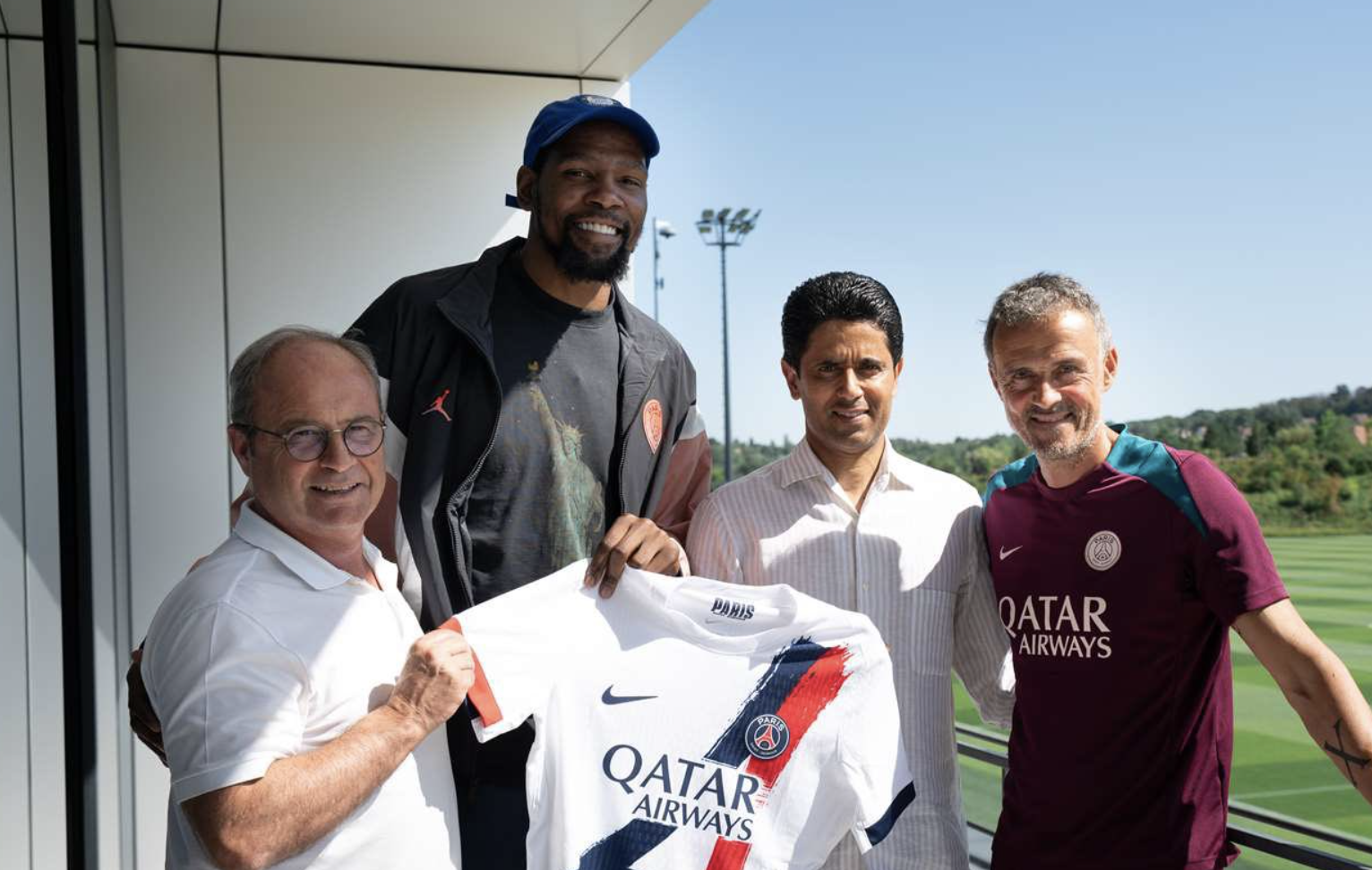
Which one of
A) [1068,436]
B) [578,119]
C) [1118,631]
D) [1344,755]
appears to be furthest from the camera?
[578,119]

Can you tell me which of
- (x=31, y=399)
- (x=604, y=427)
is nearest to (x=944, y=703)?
(x=604, y=427)

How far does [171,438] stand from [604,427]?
2694 millimetres

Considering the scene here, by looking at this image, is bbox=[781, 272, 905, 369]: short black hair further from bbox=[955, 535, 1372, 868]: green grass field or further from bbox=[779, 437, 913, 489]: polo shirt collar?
bbox=[955, 535, 1372, 868]: green grass field

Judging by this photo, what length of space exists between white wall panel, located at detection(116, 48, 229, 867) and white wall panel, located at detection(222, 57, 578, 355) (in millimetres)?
106

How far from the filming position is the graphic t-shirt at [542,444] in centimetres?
212

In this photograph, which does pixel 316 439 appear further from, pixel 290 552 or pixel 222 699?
pixel 222 699

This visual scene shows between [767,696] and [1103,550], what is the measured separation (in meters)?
0.68

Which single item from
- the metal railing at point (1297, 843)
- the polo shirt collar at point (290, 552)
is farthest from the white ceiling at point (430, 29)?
the metal railing at point (1297, 843)

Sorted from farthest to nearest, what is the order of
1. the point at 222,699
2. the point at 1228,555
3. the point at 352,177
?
1. the point at 352,177
2. the point at 1228,555
3. the point at 222,699

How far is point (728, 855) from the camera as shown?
2039mm

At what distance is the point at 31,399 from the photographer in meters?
1.91

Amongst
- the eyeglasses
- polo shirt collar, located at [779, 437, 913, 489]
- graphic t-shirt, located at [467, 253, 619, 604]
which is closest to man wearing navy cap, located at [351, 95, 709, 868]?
graphic t-shirt, located at [467, 253, 619, 604]

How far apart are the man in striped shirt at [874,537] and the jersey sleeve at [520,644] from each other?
32 cm

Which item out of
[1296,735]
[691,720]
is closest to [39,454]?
[691,720]
